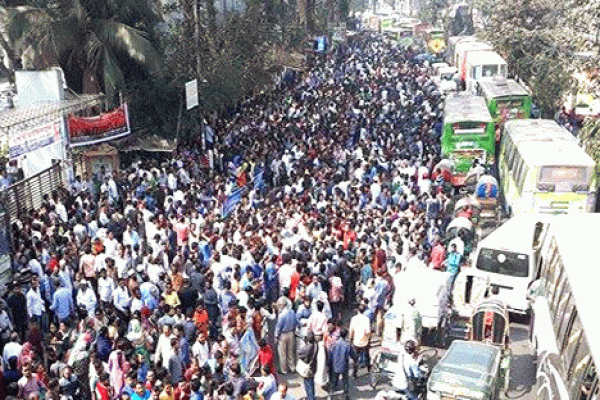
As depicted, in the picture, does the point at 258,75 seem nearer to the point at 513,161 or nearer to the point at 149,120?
the point at 149,120

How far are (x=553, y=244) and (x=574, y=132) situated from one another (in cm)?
1624

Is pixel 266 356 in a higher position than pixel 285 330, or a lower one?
higher

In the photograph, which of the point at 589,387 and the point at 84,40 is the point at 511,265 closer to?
the point at 589,387

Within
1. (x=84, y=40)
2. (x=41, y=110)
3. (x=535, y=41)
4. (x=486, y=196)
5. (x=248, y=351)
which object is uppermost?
(x=84, y=40)

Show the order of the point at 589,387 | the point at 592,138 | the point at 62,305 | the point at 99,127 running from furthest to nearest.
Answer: the point at 99,127 → the point at 592,138 → the point at 62,305 → the point at 589,387

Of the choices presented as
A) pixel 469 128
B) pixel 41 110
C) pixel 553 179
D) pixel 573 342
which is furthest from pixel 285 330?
pixel 469 128

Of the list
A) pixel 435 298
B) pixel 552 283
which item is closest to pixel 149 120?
pixel 435 298

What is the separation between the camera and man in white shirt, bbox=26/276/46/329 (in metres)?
11.3

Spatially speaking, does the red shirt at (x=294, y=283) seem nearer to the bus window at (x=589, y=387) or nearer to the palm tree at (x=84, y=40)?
the bus window at (x=589, y=387)

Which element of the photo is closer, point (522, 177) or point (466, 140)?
point (522, 177)

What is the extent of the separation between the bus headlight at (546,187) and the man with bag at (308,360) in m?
8.58

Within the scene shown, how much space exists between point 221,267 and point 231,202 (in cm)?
457

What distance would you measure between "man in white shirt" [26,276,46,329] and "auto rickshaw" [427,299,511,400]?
6053 millimetres

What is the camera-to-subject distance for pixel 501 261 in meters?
13.2
